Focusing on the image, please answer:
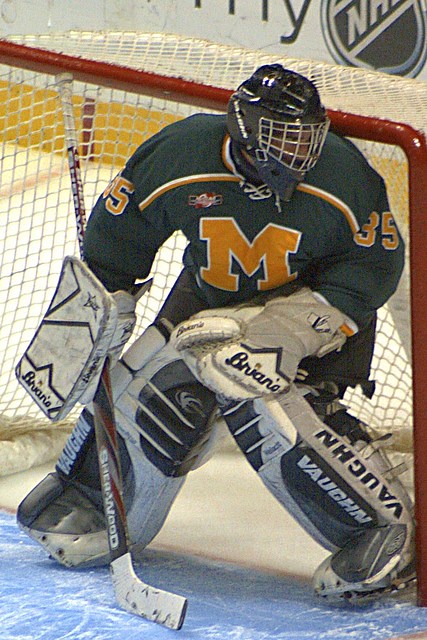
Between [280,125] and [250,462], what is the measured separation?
2.07 feet

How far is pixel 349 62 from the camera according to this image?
4.18 metres

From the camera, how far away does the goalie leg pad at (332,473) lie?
193 cm

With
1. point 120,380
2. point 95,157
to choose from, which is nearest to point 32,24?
point 95,157

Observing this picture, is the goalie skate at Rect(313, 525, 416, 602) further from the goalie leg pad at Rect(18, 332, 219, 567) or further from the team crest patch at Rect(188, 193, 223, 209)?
the team crest patch at Rect(188, 193, 223, 209)

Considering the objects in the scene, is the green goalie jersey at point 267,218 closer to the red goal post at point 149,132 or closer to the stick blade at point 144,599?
the red goal post at point 149,132

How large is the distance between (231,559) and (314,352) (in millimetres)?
543

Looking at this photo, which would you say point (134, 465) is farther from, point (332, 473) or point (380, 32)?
point (380, 32)

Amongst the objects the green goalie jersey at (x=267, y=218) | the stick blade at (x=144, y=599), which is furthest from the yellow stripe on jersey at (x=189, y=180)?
the stick blade at (x=144, y=599)

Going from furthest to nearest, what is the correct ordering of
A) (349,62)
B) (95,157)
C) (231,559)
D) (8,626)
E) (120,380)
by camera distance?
(349,62), (95,157), (231,559), (120,380), (8,626)

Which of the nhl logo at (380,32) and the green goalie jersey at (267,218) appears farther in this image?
the nhl logo at (380,32)

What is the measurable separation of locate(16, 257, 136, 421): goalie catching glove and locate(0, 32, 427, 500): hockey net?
397 millimetres

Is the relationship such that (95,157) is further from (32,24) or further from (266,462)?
(32,24)

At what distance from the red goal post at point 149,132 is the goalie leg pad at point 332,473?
64mm

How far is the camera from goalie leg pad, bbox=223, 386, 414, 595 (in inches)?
76.0
